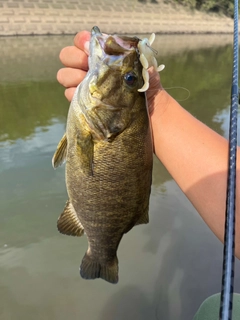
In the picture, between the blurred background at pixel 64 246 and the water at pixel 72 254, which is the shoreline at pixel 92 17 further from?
the water at pixel 72 254

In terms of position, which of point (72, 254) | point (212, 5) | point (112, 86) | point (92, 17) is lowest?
point (72, 254)

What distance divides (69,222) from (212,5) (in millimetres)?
34132

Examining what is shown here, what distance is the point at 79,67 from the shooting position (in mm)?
1808

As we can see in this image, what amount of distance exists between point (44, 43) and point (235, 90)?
18167 mm

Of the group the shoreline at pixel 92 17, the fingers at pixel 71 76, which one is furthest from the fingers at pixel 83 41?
the shoreline at pixel 92 17

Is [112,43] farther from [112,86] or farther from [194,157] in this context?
[194,157]

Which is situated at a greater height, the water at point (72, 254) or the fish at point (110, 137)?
the fish at point (110, 137)

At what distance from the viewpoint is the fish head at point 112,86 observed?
1505 mm

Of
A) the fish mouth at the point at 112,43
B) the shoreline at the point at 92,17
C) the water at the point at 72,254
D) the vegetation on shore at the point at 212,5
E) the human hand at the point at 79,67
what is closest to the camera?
the fish mouth at the point at 112,43

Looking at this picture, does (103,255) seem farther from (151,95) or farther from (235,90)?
(235,90)

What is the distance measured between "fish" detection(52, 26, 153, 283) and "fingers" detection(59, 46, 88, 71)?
187 millimetres

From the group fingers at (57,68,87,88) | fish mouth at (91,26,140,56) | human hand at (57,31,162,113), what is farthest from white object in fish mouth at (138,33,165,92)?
fingers at (57,68,87,88)

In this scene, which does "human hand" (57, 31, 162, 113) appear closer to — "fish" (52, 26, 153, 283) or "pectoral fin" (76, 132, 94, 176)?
"fish" (52, 26, 153, 283)

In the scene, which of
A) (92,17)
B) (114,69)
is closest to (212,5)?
(92,17)
